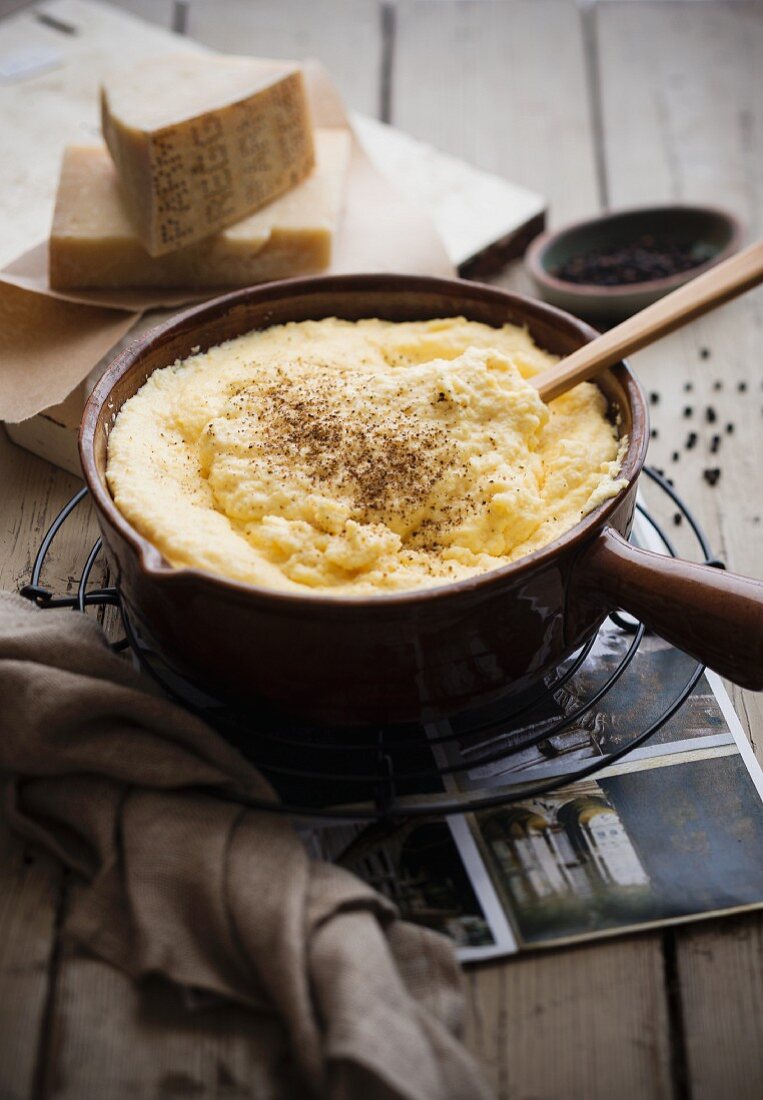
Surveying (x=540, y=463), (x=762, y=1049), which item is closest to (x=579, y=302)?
(x=540, y=463)

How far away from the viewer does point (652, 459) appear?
2645 mm

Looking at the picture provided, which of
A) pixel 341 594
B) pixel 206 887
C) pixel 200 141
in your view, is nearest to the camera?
pixel 206 887

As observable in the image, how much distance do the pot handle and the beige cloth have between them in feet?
1.83

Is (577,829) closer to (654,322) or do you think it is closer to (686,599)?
(686,599)

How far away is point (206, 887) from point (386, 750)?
0.43 meters

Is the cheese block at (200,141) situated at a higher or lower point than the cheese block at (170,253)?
higher

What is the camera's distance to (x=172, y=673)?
77.6 inches

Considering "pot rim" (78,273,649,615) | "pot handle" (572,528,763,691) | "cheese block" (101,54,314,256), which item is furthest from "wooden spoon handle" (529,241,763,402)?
"cheese block" (101,54,314,256)

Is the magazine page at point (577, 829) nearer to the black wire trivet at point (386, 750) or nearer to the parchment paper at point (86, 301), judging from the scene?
the black wire trivet at point (386, 750)

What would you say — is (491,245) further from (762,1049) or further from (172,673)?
(762,1049)

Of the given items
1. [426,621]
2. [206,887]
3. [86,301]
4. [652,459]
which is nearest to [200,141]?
[86,301]

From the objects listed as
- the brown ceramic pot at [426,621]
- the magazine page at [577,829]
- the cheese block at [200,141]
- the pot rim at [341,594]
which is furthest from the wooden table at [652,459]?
the cheese block at [200,141]

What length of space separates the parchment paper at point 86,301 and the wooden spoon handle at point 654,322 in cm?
89

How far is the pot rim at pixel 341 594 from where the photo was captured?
150 cm
